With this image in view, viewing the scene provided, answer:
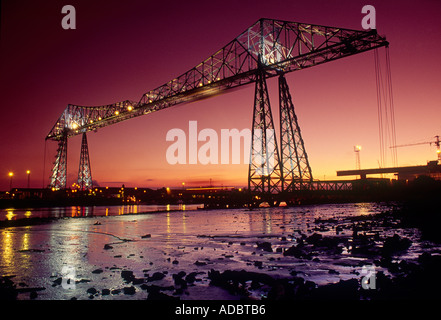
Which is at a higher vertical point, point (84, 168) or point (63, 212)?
point (84, 168)

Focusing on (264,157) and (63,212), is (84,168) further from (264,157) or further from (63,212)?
(264,157)

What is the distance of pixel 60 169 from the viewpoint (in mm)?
62781

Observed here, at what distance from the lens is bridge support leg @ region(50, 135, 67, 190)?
62.0 meters

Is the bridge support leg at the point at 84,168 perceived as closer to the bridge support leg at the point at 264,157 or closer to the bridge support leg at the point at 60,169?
the bridge support leg at the point at 60,169

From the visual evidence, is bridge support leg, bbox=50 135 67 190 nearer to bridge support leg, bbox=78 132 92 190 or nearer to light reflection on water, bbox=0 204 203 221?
bridge support leg, bbox=78 132 92 190

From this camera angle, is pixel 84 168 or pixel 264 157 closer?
pixel 264 157

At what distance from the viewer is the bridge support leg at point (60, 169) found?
62.0 metres

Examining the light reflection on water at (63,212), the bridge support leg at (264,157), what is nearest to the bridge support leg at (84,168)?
the light reflection on water at (63,212)

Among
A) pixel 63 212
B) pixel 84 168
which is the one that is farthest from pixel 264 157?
pixel 84 168

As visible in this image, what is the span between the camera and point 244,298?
3676 mm

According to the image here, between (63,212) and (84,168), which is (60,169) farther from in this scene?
(63,212)

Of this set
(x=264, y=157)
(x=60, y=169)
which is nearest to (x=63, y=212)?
(x=264, y=157)

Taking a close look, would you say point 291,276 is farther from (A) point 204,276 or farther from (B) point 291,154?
(B) point 291,154

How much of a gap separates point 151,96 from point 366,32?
4194 centimetres
